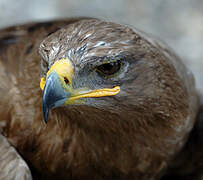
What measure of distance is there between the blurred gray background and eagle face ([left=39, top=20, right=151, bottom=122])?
2991 mm

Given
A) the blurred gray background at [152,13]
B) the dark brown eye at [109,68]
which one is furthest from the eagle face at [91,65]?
the blurred gray background at [152,13]

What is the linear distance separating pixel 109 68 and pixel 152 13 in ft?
11.2

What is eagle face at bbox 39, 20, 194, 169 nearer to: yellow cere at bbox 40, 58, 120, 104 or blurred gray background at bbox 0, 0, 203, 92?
yellow cere at bbox 40, 58, 120, 104

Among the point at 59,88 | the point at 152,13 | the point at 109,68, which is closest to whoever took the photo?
the point at 59,88

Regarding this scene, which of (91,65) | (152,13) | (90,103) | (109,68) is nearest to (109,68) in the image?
(109,68)

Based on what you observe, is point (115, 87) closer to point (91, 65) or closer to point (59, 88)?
point (91, 65)

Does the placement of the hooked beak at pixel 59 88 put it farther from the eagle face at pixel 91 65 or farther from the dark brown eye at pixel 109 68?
the dark brown eye at pixel 109 68

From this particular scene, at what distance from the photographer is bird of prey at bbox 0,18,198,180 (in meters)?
2.24

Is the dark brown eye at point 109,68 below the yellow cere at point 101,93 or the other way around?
the other way around

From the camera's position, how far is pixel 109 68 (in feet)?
7.42

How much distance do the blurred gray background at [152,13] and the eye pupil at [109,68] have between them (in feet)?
10.2

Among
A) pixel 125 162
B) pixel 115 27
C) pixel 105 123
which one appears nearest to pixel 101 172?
pixel 125 162

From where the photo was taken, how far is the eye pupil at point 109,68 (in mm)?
2246

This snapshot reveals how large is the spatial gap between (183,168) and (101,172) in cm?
104
